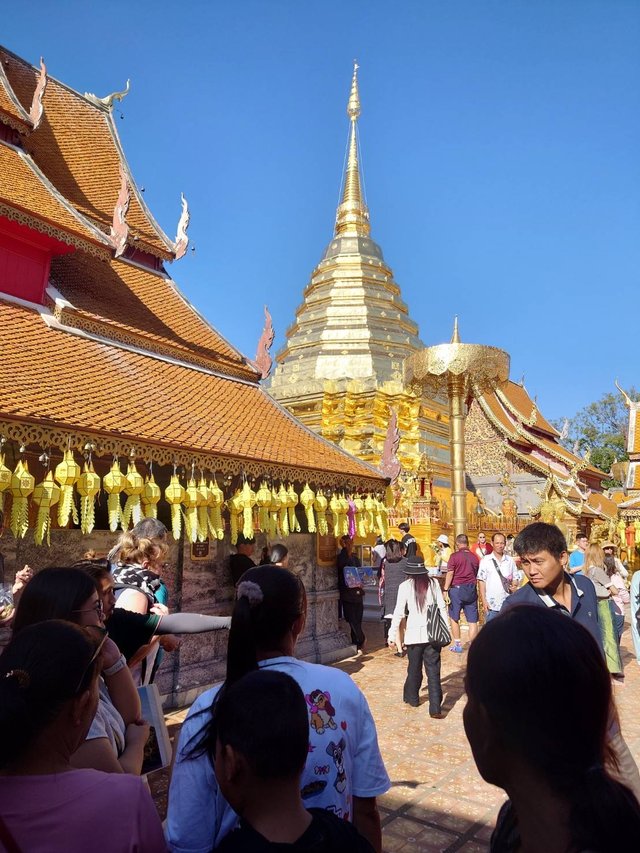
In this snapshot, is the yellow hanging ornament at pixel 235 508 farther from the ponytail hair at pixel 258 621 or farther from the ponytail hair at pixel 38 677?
the ponytail hair at pixel 38 677

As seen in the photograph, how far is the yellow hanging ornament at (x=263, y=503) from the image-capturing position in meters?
6.86

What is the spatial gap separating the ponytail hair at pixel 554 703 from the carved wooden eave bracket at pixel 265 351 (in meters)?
8.82

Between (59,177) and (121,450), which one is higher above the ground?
(59,177)

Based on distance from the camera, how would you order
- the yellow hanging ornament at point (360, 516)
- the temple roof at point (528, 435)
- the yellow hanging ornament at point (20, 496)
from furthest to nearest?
the temple roof at point (528, 435), the yellow hanging ornament at point (360, 516), the yellow hanging ornament at point (20, 496)

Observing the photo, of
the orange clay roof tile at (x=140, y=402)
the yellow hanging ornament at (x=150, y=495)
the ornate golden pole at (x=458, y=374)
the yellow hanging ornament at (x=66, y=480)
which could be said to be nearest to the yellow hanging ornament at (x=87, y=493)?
the yellow hanging ornament at (x=66, y=480)

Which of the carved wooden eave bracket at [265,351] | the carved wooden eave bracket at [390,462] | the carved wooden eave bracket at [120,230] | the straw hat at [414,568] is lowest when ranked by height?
the straw hat at [414,568]

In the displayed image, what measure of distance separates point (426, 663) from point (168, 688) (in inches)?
112

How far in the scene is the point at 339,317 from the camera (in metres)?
24.3

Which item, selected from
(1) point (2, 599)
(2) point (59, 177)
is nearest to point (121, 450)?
(1) point (2, 599)

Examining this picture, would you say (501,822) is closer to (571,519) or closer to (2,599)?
(2,599)

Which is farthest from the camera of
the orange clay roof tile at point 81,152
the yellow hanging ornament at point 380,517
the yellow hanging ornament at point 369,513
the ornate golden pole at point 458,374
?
the ornate golden pole at point 458,374

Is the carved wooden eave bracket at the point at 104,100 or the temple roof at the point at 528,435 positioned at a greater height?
the carved wooden eave bracket at the point at 104,100

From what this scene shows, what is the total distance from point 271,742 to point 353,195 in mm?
30916

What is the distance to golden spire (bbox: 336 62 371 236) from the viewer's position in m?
28.7
